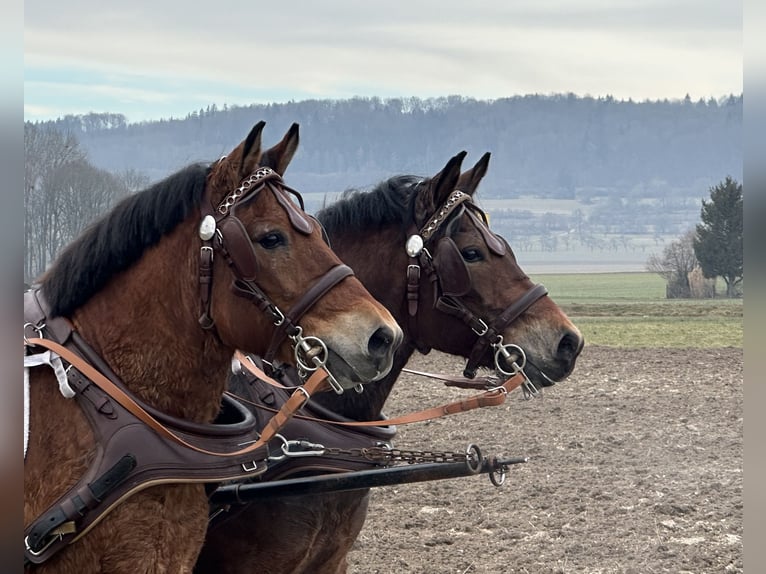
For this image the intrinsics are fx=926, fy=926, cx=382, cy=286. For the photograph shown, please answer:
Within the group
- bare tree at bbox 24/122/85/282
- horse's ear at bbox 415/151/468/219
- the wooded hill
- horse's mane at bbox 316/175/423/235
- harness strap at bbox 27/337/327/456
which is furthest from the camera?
the wooded hill

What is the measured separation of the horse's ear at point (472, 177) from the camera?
14.8 ft

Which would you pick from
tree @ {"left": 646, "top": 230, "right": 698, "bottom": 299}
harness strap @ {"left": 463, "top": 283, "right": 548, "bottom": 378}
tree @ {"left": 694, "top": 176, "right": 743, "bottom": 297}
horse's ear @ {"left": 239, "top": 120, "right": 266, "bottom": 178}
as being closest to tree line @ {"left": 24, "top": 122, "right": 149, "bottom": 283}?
harness strap @ {"left": 463, "top": 283, "right": 548, "bottom": 378}

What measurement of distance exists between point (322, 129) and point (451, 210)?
121776 mm

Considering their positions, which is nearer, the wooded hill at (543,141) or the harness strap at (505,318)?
the harness strap at (505,318)

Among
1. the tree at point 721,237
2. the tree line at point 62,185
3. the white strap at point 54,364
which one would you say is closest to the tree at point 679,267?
the tree at point 721,237

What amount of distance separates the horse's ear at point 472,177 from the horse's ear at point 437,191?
0.14 m

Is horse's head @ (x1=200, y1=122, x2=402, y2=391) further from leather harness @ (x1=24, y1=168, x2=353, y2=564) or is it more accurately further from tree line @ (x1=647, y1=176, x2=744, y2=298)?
tree line @ (x1=647, y1=176, x2=744, y2=298)

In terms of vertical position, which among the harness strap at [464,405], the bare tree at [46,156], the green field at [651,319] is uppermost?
the bare tree at [46,156]

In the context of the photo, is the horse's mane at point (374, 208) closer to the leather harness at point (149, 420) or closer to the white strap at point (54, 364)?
the leather harness at point (149, 420)

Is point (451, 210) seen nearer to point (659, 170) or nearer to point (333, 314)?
point (333, 314)

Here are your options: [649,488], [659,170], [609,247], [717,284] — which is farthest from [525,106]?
[649,488]

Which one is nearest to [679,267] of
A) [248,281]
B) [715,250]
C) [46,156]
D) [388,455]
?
[715,250]

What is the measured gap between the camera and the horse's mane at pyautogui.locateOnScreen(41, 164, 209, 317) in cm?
307

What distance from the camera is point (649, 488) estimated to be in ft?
27.1
